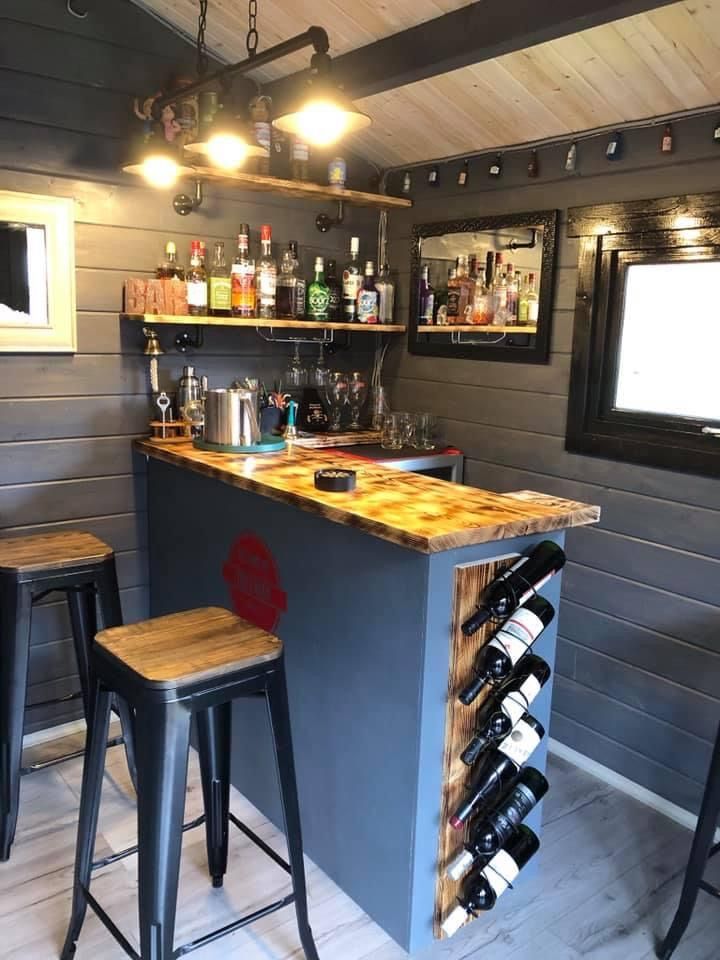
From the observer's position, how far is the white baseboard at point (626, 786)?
2388mm

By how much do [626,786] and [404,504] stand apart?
136cm

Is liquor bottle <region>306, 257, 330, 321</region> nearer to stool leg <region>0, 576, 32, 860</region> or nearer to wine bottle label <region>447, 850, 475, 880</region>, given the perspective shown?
stool leg <region>0, 576, 32, 860</region>

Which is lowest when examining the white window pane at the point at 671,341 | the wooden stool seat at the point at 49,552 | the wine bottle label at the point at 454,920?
the wine bottle label at the point at 454,920

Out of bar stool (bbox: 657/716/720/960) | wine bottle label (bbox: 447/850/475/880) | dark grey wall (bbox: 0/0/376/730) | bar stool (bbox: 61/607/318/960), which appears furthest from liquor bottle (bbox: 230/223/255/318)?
bar stool (bbox: 657/716/720/960)

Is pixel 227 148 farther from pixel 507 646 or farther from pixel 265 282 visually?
pixel 507 646

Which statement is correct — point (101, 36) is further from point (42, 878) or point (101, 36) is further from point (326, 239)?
point (42, 878)

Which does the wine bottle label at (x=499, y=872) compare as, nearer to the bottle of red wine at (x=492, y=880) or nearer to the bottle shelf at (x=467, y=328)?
the bottle of red wine at (x=492, y=880)

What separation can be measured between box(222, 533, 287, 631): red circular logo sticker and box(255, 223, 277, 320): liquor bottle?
0.94 meters

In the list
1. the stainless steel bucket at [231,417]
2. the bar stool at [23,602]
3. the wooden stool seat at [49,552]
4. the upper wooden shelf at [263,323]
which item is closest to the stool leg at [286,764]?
the bar stool at [23,602]

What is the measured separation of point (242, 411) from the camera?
2.47 metres

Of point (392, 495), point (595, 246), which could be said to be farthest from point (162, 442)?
point (595, 246)

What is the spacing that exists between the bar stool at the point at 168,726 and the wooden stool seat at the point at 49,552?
50 cm

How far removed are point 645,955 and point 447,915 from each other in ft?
1.54

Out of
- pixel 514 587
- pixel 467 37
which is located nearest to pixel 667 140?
pixel 467 37
